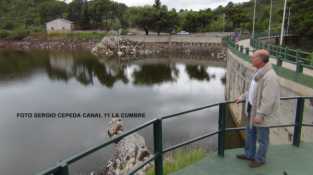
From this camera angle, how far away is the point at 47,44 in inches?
2596

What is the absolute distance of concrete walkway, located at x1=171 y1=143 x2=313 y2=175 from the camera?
364cm

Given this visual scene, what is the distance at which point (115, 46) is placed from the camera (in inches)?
2035

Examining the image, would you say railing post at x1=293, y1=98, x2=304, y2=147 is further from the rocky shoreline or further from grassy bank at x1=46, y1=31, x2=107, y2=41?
grassy bank at x1=46, y1=31, x2=107, y2=41

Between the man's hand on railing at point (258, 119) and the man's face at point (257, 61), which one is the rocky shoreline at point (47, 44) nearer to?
the man's face at point (257, 61)

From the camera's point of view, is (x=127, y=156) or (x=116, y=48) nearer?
(x=127, y=156)

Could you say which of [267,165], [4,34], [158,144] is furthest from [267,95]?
[4,34]

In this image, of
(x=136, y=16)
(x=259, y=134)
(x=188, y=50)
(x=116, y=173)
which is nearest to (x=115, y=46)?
(x=136, y=16)

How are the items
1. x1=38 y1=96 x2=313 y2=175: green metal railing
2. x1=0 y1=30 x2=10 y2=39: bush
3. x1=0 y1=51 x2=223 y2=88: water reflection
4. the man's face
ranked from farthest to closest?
x1=0 y1=30 x2=10 y2=39: bush → x1=0 y1=51 x2=223 y2=88: water reflection → the man's face → x1=38 y1=96 x2=313 y2=175: green metal railing

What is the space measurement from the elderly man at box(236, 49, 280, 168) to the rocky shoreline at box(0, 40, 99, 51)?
194 ft

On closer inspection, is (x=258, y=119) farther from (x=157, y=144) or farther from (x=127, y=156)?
(x=127, y=156)

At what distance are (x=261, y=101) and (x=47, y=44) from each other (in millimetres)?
70234

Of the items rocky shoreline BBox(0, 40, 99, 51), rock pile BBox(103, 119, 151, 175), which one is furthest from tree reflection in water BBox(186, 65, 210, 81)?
rocky shoreline BBox(0, 40, 99, 51)

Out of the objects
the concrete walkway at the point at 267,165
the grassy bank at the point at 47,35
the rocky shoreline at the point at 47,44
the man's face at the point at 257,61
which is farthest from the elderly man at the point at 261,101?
the grassy bank at the point at 47,35

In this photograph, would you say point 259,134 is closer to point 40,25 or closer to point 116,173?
point 116,173
